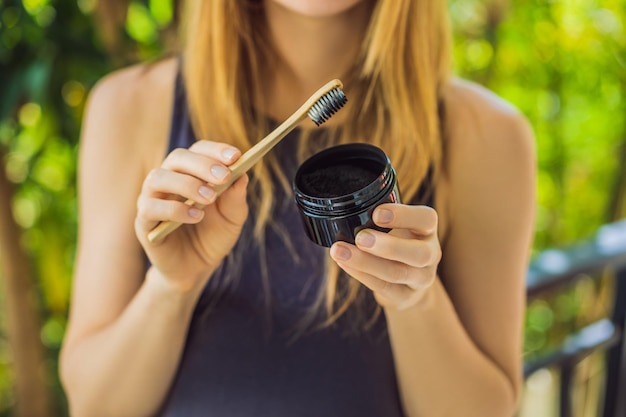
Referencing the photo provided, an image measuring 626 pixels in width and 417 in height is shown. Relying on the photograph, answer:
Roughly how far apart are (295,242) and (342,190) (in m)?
0.27

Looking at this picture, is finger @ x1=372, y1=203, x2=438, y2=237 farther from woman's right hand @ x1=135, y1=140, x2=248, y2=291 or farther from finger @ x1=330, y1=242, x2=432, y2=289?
woman's right hand @ x1=135, y1=140, x2=248, y2=291

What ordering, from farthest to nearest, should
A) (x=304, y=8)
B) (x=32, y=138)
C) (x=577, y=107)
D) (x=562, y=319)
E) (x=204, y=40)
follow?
(x=562, y=319) → (x=577, y=107) → (x=32, y=138) → (x=204, y=40) → (x=304, y=8)

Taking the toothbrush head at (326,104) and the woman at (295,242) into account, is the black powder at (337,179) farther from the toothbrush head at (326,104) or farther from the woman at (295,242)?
the woman at (295,242)

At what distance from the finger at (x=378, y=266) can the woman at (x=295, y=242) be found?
0.16 meters

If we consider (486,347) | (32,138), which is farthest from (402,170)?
(32,138)

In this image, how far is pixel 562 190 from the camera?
2004mm

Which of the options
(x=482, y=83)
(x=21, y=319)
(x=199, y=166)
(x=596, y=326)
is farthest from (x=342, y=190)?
(x=482, y=83)

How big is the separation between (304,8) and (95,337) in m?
0.47

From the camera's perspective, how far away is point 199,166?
22.7 inches

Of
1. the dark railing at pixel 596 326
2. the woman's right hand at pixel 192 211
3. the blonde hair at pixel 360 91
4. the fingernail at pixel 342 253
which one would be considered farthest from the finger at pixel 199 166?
the dark railing at pixel 596 326

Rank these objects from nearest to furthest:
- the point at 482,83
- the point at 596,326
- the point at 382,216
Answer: the point at 382,216 < the point at 596,326 < the point at 482,83

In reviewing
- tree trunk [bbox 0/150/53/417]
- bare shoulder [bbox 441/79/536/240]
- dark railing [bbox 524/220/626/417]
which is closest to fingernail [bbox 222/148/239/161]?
bare shoulder [bbox 441/79/536/240]

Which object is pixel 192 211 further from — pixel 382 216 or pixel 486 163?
pixel 486 163

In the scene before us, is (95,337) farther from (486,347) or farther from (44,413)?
(44,413)
